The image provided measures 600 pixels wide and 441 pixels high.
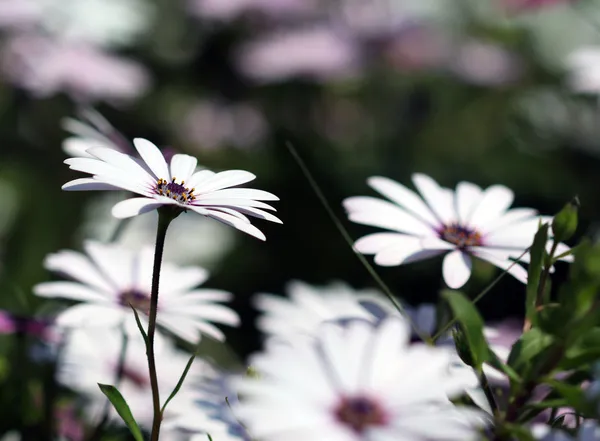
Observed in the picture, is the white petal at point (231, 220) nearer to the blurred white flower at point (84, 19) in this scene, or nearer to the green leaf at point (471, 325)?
the green leaf at point (471, 325)

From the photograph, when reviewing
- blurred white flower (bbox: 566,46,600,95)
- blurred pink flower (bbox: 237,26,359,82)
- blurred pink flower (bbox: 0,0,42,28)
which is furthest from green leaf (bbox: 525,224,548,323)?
blurred pink flower (bbox: 237,26,359,82)

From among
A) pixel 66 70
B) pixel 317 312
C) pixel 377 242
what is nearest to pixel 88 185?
pixel 377 242

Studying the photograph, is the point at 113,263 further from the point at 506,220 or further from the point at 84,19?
the point at 84,19

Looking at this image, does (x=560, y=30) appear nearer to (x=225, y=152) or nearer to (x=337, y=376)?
(x=225, y=152)

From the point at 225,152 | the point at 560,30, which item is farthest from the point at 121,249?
the point at 560,30

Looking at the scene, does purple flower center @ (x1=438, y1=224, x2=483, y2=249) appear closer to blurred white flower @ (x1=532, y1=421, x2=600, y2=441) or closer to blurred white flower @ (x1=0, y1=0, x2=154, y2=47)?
blurred white flower @ (x1=532, y1=421, x2=600, y2=441)

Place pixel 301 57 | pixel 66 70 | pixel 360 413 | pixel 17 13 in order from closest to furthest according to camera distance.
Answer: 1. pixel 360 413
2. pixel 66 70
3. pixel 17 13
4. pixel 301 57

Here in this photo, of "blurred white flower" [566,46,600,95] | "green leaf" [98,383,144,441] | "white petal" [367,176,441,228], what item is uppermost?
"blurred white flower" [566,46,600,95]
